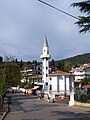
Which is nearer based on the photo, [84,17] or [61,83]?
[84,17]

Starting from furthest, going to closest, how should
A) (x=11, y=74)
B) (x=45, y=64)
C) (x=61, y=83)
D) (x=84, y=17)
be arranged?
(x=45, y=64) → (x=61, y=83) → (x=11, y=74) → (x=84, y=17)

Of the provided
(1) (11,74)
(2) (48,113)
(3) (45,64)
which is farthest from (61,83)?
(2) (48,113)

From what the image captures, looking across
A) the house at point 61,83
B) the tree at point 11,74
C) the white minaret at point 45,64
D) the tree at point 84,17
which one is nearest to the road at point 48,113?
the tree at point 11,74

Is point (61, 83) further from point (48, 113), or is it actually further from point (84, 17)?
point (84, 17)

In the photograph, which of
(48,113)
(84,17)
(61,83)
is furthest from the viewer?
(61,83)

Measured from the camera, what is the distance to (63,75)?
96.1 metres

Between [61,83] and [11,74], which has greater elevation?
[61,83]

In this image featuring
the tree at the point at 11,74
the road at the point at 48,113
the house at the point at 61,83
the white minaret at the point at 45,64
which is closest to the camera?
the road at the point at 48,113

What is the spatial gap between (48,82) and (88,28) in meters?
82.3

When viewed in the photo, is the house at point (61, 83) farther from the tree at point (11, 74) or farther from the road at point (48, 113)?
the road at point (48, 113)

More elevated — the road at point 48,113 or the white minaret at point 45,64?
the white minaret at point 45,64

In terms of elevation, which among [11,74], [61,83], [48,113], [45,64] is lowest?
[48,113]

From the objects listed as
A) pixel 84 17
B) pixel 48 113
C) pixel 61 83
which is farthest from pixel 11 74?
pixel 61 83

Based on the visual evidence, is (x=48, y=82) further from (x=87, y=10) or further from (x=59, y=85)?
(x=87, y=10)
